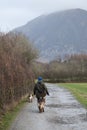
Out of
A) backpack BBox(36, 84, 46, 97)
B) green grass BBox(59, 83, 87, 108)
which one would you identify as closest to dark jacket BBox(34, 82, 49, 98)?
backpack BBox(36, 84, 46, 97)

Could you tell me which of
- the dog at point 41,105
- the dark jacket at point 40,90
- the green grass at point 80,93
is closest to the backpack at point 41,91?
the dark jacket at point 40,90

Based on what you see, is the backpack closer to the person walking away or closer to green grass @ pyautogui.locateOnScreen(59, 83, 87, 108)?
the person walking away

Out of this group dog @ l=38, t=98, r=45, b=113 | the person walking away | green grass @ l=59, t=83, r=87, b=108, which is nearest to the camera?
dog @ l=38, t=98, r=45, b=113

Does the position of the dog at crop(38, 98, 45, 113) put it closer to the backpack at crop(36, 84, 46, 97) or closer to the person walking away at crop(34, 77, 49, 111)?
the person walking away at crop(34, 77, 49, 111)

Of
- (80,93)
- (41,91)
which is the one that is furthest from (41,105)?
(80,93)

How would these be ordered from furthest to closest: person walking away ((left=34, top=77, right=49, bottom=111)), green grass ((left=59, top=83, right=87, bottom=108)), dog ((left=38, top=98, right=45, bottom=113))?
green grass ((left=59, top=83, right=87, bottom=108)), person walking away ((left=34, top=77, right=49, bottom=111)), dog ((left=38, top=98, right=45, bottom=113))

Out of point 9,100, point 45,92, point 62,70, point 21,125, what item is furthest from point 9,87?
point 62,70

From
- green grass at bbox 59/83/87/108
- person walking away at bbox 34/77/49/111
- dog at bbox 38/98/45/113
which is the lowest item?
green grass at bbox 59/83/87/108

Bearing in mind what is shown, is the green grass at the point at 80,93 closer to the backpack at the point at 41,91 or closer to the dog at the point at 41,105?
the backpack at the point at 41,91

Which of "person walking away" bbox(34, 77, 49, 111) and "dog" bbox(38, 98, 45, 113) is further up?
"person walking away" bbox(34, 77, 49, 111)

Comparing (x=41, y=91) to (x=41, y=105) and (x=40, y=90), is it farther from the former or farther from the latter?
(x=41, y=105)

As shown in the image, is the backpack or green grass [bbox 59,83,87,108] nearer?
the backpack

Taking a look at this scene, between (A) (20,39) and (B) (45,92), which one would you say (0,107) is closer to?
(B) (45,92)

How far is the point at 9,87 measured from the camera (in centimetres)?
2428
